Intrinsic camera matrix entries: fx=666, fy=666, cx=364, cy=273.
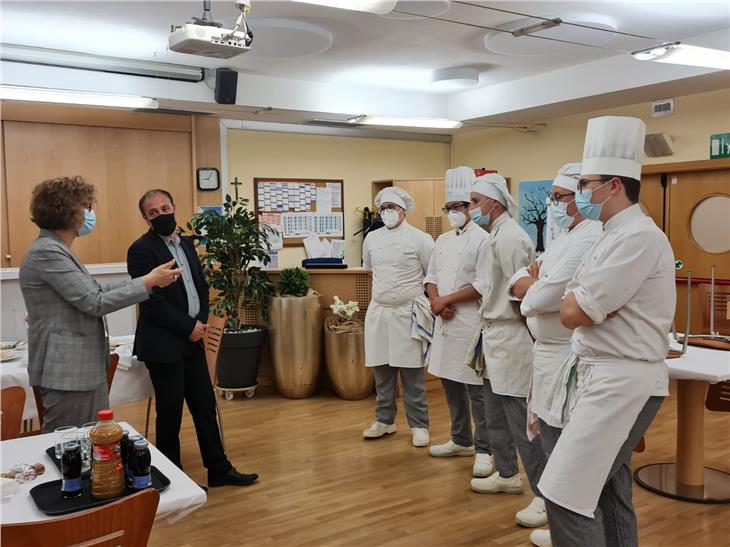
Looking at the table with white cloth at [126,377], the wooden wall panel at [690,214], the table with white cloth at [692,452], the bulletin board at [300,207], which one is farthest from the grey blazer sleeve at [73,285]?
the wooden wall panel at [690,214]

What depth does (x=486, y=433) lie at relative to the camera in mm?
3938

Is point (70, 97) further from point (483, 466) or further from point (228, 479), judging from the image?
point (483, 466)

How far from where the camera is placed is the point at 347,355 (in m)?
5.55

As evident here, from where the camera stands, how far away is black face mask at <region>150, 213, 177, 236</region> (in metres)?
3.48

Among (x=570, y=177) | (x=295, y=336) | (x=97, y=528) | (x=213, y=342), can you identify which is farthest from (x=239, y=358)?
(x=97, y=528)

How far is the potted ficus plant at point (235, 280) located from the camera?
553cm

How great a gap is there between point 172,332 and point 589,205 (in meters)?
2.20

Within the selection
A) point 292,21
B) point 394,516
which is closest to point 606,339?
point 394,516

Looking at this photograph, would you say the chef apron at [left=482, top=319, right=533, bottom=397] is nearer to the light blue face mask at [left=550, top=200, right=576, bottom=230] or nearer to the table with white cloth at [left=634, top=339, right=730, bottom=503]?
the light blue face mask at [left=550, top=200, right=576, bottom=230]

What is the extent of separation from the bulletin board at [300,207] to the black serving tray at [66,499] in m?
5.98

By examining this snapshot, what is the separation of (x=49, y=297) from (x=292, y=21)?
9.60ft

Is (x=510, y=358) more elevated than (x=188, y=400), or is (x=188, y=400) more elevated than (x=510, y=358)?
(x=510, y=358)

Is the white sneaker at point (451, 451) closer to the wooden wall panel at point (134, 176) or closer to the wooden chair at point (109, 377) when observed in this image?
the wooden chair at point (109, 377)

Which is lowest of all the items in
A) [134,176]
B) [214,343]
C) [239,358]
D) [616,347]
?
[239,358]
